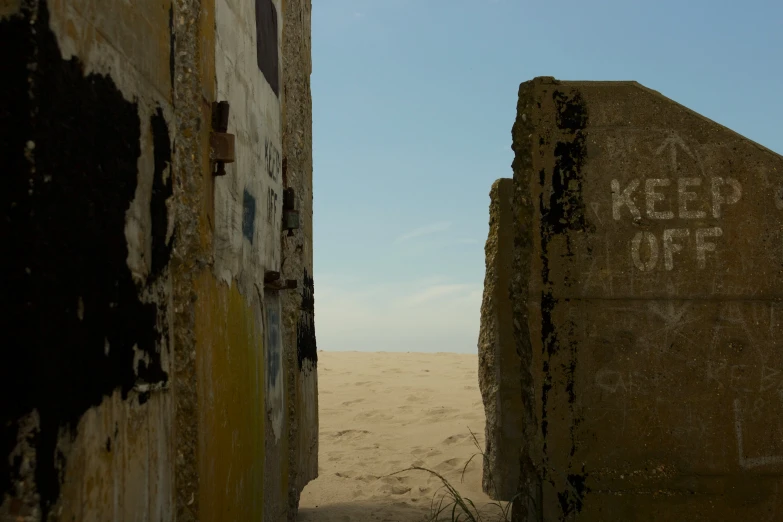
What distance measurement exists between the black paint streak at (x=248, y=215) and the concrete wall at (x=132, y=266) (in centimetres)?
3

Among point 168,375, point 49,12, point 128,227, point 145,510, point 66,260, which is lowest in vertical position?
point 145,510

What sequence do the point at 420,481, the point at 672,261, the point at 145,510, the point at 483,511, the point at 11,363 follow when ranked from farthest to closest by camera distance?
the point at 420,481 < the point at 483,511 < the point at 672,261 < the point at 145,510 < the point at 11,363

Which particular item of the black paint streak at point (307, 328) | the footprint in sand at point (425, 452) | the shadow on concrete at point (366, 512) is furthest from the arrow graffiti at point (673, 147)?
the footprint in sand at point (425, 452)

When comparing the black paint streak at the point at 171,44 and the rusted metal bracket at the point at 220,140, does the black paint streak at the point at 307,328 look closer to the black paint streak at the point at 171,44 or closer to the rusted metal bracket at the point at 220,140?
the rusted metal bracket at the point at 220,140

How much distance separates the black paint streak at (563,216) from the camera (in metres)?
3.06

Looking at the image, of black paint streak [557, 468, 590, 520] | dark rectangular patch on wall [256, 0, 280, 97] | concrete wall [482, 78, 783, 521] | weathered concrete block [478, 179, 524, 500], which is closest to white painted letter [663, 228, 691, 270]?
concrete wall [482, 78, 783, 521]

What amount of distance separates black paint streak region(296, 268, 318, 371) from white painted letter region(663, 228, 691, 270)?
2.41 metres

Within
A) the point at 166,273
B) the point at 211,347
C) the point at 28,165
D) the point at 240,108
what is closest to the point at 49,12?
the point at 28,165

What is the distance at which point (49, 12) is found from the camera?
1.44 meters

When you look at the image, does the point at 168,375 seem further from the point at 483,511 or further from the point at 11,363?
the point at 483,511

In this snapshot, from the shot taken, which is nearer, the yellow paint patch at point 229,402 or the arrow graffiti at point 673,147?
the yellow paint patch at point 229,402

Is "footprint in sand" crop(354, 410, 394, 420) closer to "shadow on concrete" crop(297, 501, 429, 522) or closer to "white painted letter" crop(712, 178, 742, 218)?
"shadow on concrete" crop(297, 501, 429, 522)

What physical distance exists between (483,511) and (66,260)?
3.86 meters

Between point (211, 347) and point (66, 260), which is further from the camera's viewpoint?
point (211, 347)
